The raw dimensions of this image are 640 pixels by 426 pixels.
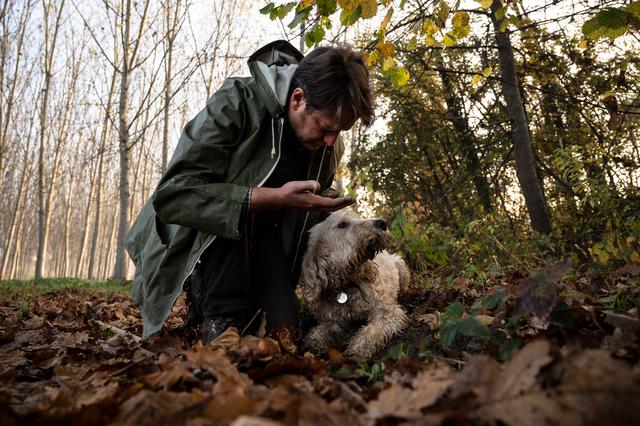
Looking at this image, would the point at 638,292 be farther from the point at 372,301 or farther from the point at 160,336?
the point at 160,336

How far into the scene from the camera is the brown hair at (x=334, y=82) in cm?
312

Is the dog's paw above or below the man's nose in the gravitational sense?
below

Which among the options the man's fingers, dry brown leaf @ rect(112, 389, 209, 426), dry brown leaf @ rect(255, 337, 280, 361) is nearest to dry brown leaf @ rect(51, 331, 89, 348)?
dry brown leaf @ rect(255, 337, 280, 361)

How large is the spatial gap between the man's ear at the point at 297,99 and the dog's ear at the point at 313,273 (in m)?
1.06

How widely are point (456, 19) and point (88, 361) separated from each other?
363 cm

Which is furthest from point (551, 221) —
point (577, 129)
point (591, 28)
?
point (591, 28)

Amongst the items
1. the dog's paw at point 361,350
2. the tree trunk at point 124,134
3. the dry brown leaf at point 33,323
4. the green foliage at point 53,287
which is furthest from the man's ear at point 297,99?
the tree trunk at point 124,134

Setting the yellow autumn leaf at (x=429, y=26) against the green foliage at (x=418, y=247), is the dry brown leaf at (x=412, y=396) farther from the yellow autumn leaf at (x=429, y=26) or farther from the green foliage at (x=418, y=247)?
the green foliage at (x=418, y=247)

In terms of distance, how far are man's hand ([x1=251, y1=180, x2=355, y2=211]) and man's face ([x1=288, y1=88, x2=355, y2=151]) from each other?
18.5 inches

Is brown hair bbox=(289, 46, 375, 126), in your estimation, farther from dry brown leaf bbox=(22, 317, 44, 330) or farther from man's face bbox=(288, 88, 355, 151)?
dry brown leaf bbox=(22, 317, 44, 330)

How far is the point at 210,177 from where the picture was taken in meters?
3.27

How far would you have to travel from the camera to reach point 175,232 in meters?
3.37

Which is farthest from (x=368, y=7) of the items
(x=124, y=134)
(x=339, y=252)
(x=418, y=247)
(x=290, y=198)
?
(x=124, y=134)

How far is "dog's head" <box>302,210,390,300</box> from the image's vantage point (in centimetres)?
349
